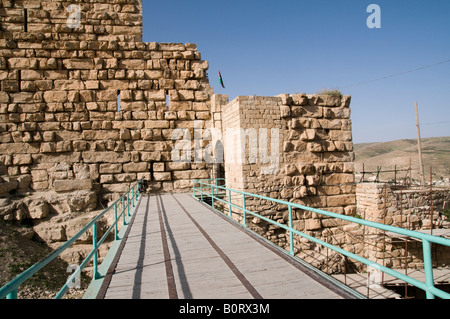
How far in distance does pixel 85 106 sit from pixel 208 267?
950 centimetres

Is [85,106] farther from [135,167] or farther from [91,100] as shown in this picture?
[135,167]

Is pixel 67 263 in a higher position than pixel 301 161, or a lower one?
lower

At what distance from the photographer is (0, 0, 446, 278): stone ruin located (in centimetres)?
975

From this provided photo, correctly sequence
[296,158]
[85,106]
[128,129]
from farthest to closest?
[128,129] → [85,106] → [296,158]

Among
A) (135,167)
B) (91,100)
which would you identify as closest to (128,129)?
(135,167)

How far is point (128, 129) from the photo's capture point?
11.5 metres

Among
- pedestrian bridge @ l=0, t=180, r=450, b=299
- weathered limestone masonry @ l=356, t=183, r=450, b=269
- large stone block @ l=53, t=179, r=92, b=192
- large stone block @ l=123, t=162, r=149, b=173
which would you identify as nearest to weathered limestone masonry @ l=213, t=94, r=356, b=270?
weathered limestone masonry @ l=356, t=183, r=450, b=269

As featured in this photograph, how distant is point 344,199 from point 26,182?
11.2 m

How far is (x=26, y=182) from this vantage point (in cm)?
1071
